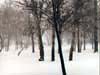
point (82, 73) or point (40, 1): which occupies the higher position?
point (40, 1)

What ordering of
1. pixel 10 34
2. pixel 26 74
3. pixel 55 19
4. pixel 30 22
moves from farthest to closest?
pixel 10 34 < pixel 30 22 < pixel 26 74 < pixel 55 19

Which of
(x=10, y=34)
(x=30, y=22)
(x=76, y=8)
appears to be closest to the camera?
(x=76, y=8)

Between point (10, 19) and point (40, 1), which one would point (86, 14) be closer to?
point (40, 1)

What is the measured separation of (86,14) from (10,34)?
99.5ft

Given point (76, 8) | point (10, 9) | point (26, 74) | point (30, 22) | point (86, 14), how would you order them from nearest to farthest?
point (26, 74) < point (76, 8) < point (86, 14) < point (30, 22) < point (10, 9)

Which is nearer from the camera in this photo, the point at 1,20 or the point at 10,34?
the point at 1,20

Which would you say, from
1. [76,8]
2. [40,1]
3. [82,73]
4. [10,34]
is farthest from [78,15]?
[10,34]

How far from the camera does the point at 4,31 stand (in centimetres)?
5009

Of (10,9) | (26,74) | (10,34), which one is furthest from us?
(10,34)

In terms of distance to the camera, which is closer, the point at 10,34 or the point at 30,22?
the point at 30,22

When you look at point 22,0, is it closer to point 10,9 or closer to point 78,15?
point 78,15

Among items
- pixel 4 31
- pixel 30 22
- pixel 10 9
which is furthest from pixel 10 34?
pixel 30 22

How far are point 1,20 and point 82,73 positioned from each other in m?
34.3

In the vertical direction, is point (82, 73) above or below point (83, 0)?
below
